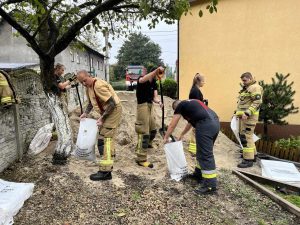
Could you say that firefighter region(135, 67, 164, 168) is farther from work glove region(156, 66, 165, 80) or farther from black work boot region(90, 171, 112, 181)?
black work boot region(90, 171, 112, 181)

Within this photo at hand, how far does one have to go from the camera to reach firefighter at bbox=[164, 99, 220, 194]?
4.62 metres

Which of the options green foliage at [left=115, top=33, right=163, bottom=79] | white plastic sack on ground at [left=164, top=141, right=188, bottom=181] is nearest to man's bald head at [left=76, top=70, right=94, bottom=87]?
white plastic sack on ground at [left=164, top=141, right=188, bottom=181]

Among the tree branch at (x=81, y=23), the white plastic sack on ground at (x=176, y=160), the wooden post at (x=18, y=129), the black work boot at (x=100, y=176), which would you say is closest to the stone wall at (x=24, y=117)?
the wooden post at (x=18, y=129)

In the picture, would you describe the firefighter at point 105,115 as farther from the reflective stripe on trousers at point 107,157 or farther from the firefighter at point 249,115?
the firefighter at point 249,115

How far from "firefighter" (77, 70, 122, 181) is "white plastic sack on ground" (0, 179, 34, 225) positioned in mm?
996

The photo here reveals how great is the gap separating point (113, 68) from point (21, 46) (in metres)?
29.5

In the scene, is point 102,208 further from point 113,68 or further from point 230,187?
point 113,68

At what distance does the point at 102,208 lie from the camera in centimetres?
405

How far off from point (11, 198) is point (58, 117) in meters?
1.76

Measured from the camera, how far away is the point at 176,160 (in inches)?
196

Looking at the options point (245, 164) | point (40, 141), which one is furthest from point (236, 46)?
point (40, 141)

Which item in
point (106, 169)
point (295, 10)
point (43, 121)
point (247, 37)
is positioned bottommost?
point (106, 169)

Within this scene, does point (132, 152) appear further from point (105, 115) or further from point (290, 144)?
point (290, 144)

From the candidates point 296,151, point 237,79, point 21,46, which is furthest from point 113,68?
point 296,151
